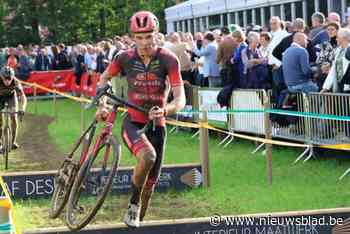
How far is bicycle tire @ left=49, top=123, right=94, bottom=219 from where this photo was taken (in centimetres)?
915

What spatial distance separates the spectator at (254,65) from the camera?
660 inches

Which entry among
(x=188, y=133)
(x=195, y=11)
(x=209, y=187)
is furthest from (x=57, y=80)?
(x=209, y=187)

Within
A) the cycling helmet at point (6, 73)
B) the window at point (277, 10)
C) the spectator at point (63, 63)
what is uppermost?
the window at point (277, 10)

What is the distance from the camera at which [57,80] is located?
35156 mm

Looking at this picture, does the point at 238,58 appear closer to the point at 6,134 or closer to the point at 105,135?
the point at 6,134

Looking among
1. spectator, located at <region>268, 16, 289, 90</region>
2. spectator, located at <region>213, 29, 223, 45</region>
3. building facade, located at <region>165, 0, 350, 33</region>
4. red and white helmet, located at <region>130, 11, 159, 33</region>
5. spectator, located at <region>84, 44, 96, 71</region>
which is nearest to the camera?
red and white helmet, located at <region>130, 11, 159, 33</region>

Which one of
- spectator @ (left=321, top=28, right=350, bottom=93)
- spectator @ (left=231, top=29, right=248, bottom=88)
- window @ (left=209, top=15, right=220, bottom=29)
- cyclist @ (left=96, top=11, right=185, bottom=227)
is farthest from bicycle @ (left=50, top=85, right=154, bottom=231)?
window @ (left=209, top=15, right=220, bottom=29)

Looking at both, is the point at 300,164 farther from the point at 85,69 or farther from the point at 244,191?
the point at 85,69

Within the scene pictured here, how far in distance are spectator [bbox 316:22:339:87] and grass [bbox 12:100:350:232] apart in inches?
57.0

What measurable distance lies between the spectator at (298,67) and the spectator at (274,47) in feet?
2.26

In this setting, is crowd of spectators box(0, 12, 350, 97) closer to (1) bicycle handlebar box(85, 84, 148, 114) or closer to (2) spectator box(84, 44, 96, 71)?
(1) bicycle handlebar box(85, 84, 148, 114)

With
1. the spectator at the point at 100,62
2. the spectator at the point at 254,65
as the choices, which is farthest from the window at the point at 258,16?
the spectator at the point at 254,65

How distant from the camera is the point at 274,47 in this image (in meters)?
16.5

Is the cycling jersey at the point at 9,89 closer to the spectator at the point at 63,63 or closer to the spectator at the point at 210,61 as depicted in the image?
the spectator at the point at 210,61
